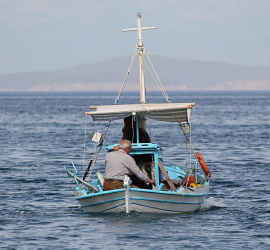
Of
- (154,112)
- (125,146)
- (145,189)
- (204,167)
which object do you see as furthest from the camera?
(204,167)

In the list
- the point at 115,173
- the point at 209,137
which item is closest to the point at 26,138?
the point at 209,137

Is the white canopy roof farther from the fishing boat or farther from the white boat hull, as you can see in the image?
the white boat hull

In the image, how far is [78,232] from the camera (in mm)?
16703

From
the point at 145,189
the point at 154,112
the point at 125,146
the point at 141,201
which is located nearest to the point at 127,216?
the point at 141,201

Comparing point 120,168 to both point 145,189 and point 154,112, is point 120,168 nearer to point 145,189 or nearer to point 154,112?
point 145,189

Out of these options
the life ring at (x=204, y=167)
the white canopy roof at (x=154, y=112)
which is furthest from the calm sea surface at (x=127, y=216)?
the white canopy roof at (x=154, y=112)

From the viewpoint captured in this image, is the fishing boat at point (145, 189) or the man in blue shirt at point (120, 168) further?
the man in blue shirt at point (120, 168)

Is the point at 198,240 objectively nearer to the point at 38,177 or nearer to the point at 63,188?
the point at 63,188

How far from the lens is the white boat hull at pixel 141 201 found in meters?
17.5

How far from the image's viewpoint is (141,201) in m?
17.6

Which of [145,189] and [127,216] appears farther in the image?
[127,216]

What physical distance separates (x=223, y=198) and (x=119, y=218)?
233 inches

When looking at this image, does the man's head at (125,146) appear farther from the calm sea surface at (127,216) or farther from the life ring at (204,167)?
the life ring at (204,167)

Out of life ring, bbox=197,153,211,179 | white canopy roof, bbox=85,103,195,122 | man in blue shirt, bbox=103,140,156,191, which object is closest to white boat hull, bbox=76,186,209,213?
man in blue shirt, bbox=103,140,156,191
